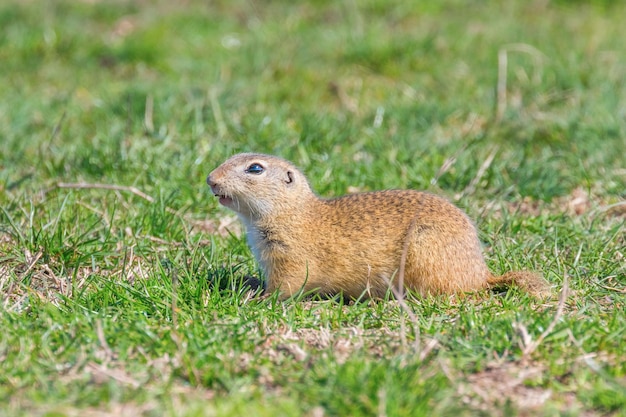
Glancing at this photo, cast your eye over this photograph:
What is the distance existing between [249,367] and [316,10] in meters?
6.80

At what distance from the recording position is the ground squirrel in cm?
448

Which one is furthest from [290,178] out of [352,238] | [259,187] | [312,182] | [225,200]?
[312,182]

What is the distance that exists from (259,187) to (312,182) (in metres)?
1.37

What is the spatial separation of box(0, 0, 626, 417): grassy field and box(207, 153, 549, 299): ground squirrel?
17cm

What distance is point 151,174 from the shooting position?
602 cm

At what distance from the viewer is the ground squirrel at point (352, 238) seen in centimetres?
448

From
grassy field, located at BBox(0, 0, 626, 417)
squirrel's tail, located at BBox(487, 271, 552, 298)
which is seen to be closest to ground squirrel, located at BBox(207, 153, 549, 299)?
squirrel's tail, located at BBox(487, 271, 552, 298)

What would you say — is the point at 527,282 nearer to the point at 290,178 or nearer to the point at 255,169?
the point at 290,178

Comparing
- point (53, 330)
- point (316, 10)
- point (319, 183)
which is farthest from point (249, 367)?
point (316, 10)

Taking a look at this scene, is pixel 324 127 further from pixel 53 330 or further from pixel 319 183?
pixel 53 330

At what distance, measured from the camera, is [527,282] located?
172 inches

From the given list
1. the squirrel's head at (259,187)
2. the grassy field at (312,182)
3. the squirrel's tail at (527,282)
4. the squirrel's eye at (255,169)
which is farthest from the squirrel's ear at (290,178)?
the squirrel's tail at (527,282)

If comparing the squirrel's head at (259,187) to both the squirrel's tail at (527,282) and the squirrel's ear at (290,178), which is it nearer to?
the squirrel's ear at (290,178)

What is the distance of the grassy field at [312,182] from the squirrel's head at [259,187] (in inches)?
12.6
